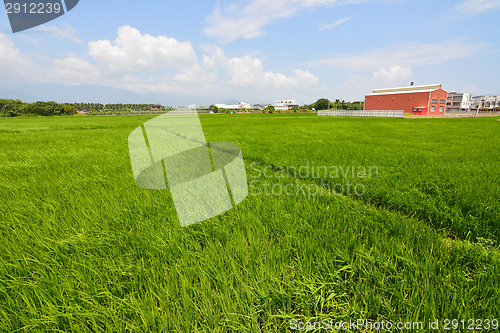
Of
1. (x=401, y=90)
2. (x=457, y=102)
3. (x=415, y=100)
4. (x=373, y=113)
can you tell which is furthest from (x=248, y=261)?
(x=457, y=102)

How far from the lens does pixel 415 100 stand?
4388cm

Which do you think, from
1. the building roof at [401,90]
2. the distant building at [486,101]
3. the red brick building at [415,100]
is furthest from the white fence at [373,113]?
the distant building at [486,101]

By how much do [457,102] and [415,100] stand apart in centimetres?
6360

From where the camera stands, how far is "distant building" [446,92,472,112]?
81750mm

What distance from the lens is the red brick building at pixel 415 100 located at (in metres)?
42.1

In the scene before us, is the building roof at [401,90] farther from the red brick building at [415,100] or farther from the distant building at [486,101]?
the distant building at [486,101]

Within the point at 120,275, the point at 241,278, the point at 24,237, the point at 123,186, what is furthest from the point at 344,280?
the point at 123,186

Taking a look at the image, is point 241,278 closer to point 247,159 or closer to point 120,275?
point 120,275

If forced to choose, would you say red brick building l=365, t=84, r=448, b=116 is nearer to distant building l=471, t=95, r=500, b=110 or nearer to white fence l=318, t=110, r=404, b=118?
white fence l=318, t=110, r=404, b=118

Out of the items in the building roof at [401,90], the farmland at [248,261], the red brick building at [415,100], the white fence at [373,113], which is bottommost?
the farmland at [248,261]

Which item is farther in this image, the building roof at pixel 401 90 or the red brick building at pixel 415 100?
the building roof at pixel 401 90

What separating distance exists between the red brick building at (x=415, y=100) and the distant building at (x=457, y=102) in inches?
2080

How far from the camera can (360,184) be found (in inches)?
129

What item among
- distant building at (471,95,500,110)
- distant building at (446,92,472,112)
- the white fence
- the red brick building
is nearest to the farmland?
the white fence
